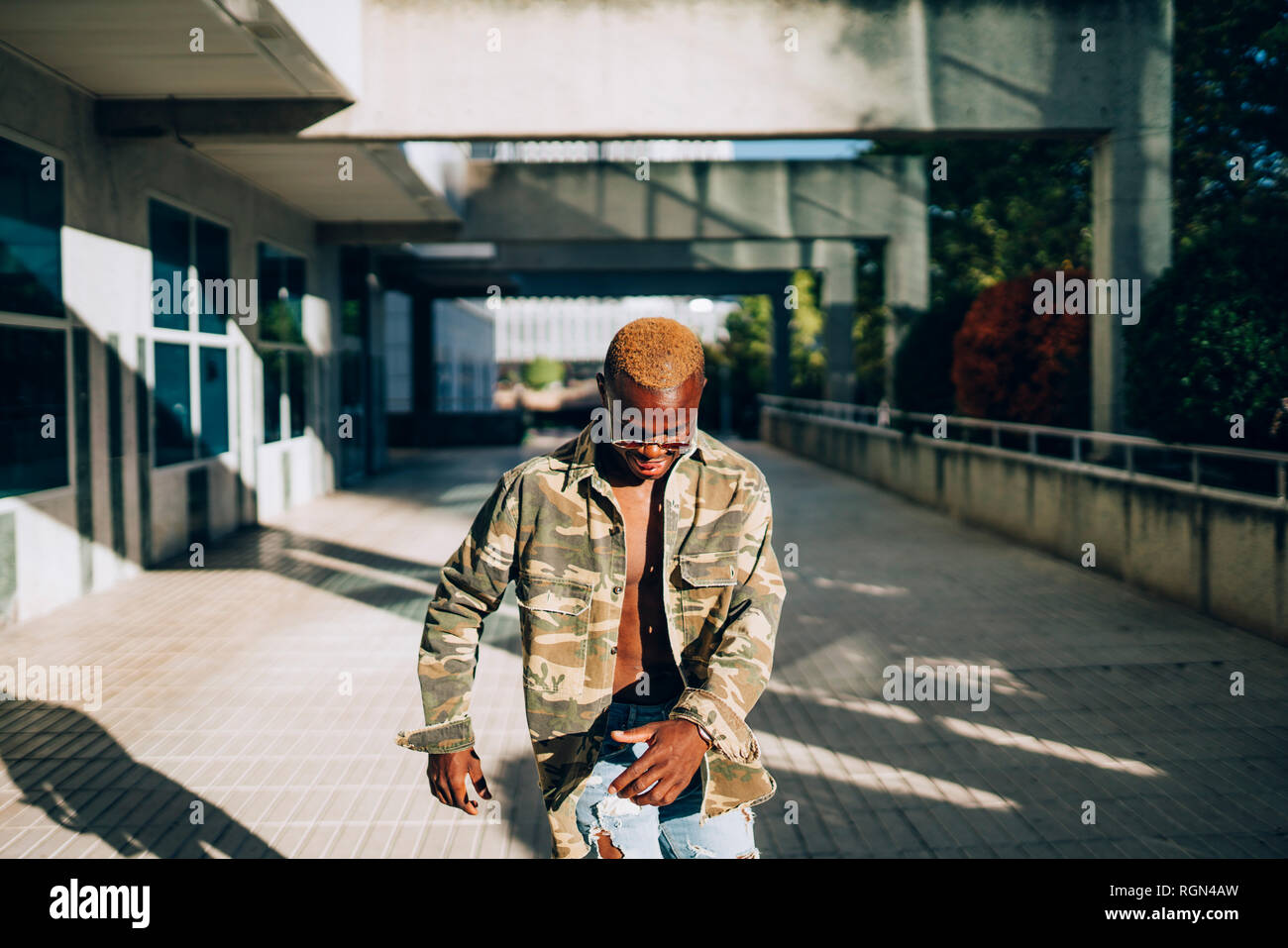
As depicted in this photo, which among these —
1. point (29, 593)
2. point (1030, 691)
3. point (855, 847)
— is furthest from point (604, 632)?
point (29, 593)

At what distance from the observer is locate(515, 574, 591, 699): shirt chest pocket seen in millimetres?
2600

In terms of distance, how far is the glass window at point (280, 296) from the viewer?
15617 mm

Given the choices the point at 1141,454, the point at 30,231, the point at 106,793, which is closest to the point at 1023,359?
the point at 1141,454

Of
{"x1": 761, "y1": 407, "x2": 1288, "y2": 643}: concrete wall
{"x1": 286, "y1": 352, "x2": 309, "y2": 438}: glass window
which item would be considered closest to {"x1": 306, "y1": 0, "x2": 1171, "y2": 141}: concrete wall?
{"x1": 761, "y1": 407, "x2": 1288, "y2": 643}: concrete wall

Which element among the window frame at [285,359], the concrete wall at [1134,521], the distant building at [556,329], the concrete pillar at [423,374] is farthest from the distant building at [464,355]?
the distant building at [556,329]

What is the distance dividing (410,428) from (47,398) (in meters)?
22.7

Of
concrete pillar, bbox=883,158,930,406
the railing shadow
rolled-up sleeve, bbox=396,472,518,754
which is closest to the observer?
rolled-up sleeve, bbox=396,472,518,754

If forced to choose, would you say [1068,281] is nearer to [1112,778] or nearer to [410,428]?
[1112,778]

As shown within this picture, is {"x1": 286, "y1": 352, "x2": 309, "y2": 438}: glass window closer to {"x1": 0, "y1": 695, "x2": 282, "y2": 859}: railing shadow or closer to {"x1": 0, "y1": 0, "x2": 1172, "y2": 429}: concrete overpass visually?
{"x1": 0, "y1": 0, "x2": 1172, "y2": 429}: concrete overpass

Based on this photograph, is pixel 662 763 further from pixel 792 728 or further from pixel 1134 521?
pixel 1134 521

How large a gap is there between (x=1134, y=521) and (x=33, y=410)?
9707mm

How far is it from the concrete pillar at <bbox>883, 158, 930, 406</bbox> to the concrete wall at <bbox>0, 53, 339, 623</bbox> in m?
12.5

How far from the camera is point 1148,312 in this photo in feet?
30.8

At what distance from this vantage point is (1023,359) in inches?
565
